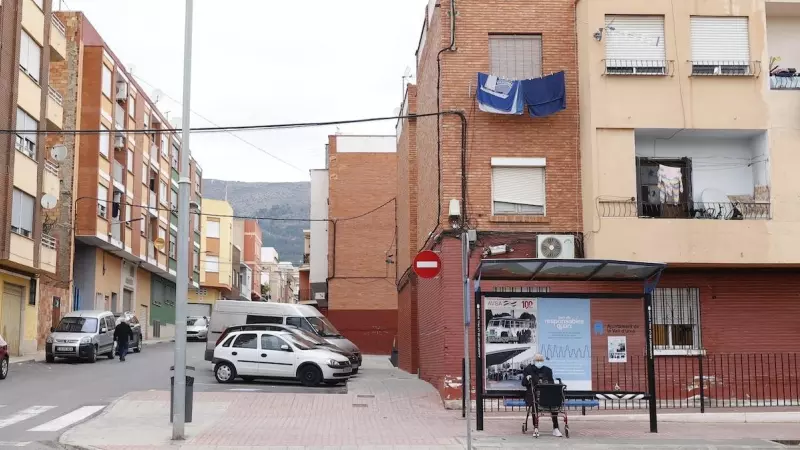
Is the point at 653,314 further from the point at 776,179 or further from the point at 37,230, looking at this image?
the point at 37,230

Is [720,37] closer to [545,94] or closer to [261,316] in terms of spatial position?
[545,94]

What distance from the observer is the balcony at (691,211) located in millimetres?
19031

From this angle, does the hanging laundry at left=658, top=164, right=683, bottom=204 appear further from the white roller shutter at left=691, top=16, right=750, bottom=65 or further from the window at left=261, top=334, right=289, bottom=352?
the window at left=261, top=334, right=289, bottom=352

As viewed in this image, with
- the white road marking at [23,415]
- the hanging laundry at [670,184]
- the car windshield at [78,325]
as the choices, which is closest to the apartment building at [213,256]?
the car windshield at [78,325]

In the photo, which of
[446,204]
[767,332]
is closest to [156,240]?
[446,204]

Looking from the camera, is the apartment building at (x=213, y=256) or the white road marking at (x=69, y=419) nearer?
the white road marking at (x=69, y=419)

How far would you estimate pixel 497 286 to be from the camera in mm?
19562

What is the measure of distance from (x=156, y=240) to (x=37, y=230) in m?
18.6

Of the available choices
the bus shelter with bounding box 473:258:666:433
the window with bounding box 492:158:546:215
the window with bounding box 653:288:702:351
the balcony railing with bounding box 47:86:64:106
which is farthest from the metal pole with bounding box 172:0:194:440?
the balcony railing with bounding box 47:86:64:106

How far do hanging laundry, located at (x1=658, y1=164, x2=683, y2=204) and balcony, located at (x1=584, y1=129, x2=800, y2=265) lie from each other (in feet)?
0.07

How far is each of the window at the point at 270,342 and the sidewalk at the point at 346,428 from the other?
2762 mm

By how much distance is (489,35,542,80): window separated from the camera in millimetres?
20359

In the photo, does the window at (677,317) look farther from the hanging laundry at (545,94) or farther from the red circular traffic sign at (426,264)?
the red circular traffic sign at (426,264)

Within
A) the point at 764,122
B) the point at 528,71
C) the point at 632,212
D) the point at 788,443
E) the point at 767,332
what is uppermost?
the point at 528,71
